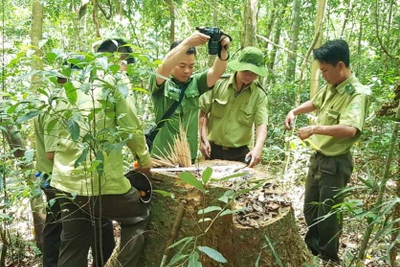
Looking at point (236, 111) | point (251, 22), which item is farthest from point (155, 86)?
point (251, 22)

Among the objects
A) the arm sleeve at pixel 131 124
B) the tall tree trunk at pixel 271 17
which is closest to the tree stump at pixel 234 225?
the arm sleeve at pixel 131 124

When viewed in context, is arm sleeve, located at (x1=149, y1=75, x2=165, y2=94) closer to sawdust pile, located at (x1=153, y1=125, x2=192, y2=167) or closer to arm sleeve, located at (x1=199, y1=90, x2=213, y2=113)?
sawdust pile, located at (x1=153, y1=125, x2=192, y2=167)

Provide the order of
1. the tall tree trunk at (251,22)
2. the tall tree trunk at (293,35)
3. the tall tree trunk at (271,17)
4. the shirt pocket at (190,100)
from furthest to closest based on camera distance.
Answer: the tall tree trunk at (271,17) → the tall tree trunk at (293,35) → the tall tree trunk at (251,22) → the shirt pocket at (190,100)

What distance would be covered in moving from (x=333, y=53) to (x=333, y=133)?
2.02 ft

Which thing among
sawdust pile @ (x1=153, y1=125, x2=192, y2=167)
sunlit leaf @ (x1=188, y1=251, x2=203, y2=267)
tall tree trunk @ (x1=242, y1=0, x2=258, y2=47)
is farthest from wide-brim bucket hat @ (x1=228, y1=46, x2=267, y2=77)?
sunlit leaf @ (x1=188, y1=251, x2=203, y2=267)

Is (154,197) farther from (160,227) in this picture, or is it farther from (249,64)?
(249,64)

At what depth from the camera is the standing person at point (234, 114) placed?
336 centimetres

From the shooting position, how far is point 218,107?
3.46 metres

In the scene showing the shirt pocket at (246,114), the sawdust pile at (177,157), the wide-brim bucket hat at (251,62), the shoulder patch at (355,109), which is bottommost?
the sawdust pile at (177,157)

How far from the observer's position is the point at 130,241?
2.40 m

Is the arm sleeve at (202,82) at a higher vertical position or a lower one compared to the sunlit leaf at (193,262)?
higher

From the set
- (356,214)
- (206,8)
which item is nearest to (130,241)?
(356,214)

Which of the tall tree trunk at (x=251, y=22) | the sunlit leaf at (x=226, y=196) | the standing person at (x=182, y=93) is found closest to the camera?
the sunlit leaf at (x=226, y=196)

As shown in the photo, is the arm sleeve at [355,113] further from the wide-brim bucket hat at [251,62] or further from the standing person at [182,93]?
the standing person at [182,93]
